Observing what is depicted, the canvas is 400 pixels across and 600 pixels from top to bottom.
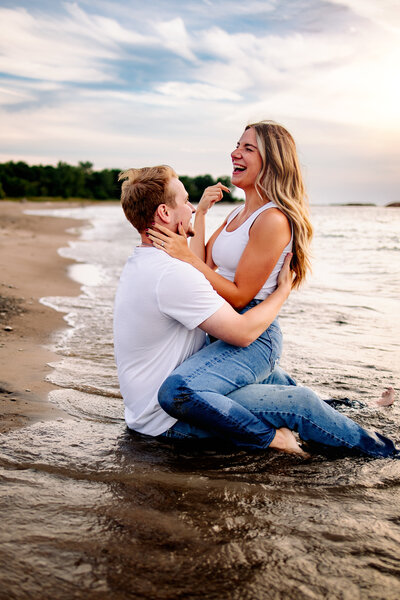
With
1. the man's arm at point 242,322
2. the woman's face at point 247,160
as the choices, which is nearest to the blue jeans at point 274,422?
the man's arm at point 242,322

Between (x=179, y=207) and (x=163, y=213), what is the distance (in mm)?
105

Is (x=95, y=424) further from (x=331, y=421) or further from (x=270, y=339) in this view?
(x=331, y=421)

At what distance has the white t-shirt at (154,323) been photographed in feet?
9.10

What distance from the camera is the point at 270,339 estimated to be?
3.26m

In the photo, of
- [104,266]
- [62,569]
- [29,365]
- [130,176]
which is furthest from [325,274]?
[62,569]

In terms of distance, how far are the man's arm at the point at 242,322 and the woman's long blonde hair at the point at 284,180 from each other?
1.14 ft

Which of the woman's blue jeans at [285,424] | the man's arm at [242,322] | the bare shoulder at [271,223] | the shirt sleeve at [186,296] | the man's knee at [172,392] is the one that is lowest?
the woman's blue jeans at [285,424]

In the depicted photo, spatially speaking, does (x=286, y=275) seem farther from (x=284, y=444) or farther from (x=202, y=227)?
(x=284, y=444)

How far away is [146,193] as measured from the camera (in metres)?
2.93

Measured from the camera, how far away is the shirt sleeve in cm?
275

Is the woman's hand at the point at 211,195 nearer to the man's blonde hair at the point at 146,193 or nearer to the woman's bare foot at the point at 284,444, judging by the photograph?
the man's blonde hair at the point at 146,193

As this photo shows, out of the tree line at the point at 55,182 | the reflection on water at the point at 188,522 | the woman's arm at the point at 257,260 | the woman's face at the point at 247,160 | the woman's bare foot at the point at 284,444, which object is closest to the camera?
the reflection on water at the point at 188,522

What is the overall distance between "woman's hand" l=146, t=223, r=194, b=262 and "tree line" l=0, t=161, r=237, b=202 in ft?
250

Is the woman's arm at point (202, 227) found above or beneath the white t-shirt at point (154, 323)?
above
